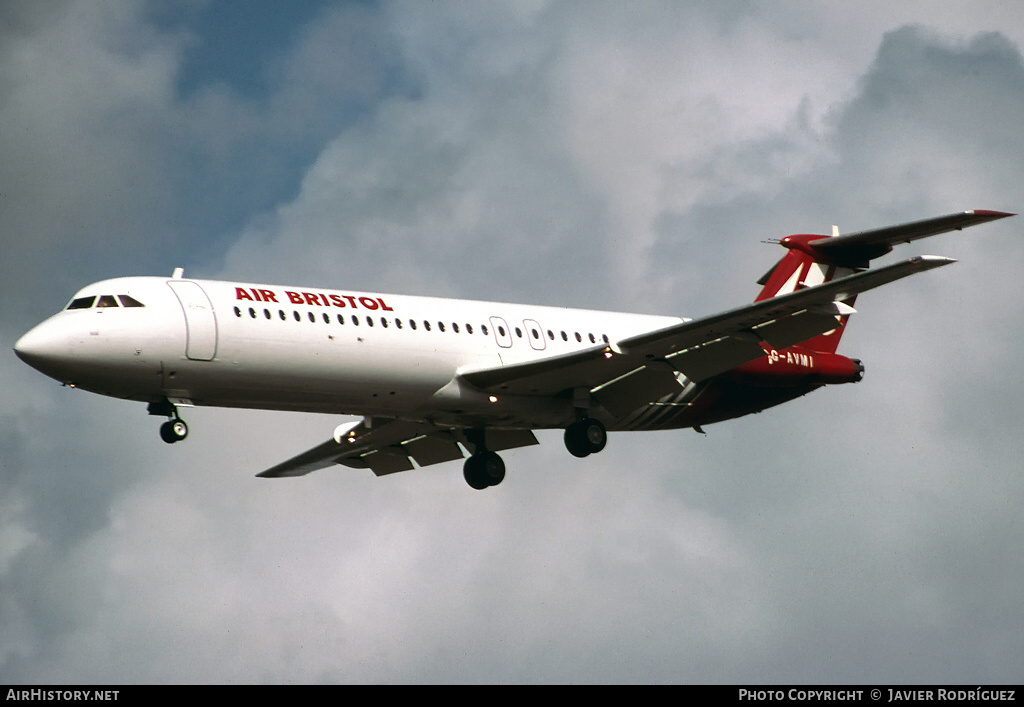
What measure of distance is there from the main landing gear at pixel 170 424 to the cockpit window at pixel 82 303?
2.71 meters

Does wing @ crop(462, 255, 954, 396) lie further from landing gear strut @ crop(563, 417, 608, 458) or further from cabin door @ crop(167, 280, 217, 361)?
cabin door @ crop(167, 280, 217, 361)

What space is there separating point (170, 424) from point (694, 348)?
1299cm

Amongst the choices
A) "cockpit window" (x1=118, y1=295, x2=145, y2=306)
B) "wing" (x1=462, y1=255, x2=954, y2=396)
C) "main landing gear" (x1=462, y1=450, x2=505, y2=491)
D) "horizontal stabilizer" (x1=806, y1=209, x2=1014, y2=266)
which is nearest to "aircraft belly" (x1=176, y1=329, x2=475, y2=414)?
"wing" (x1=462, y1=255, x2=954, y2=396)

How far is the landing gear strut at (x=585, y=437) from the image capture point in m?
42.9

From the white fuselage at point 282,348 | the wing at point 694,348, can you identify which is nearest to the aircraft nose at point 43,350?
the white fuselage at point 282,348

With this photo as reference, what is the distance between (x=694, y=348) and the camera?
4159 centimetres

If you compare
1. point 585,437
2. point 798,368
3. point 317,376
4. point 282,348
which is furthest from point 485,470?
point 282,348

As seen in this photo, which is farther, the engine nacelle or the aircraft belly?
the engine nacelle

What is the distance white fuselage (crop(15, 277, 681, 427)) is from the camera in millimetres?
37125

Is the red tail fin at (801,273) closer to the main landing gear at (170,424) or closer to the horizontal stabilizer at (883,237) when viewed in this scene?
the horizontal stabilizer at (883,237)

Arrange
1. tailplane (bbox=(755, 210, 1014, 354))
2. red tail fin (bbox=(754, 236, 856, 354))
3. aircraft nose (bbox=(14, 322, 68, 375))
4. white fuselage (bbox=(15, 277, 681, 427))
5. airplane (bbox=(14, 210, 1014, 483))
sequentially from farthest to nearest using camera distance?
red tail fin (bbox=(754, 236, 856, 354)) < tailplane (bbox=(755, 210, 1014, 354)) < airplane (bbox=(14, 210, 1014, 483)) < white fuselage (bbox=(15, 277, 681, 427)) < aircraft nose (bbox=(14, 322, 68, 375))

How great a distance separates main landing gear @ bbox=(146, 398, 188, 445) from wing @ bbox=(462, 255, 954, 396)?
707cm

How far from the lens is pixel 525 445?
4653 centimetres
